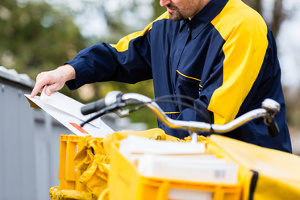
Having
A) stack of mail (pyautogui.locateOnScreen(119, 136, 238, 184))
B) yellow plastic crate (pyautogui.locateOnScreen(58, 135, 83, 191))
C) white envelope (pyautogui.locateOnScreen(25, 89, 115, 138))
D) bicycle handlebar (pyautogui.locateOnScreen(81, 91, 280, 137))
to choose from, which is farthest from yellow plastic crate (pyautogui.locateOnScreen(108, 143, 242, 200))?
white envelope (pyautogui.locateOnScreen(25, 89, 115, 138))

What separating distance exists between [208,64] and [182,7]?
1.37 ft

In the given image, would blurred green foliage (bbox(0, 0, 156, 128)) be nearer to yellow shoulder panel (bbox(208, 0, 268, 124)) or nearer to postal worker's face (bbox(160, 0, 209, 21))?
postal worker's face (bbox(160, 0, 209, 21))

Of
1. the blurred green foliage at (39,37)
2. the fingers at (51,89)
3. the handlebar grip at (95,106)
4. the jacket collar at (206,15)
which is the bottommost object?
the handlebar grip at (95,106)

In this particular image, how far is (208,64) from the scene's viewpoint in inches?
101

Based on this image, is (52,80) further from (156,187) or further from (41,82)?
(156,187)

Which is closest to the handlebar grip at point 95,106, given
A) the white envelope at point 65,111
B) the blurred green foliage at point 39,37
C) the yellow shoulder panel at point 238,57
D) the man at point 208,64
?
the white envelope at point 65,111

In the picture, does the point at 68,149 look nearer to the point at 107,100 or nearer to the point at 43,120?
the point at 107,100

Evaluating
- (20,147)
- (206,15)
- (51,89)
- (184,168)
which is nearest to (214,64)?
(206,15)

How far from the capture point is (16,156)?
361cm

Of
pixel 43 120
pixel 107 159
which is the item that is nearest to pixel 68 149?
pixel 107 159

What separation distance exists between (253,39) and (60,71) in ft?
3.88

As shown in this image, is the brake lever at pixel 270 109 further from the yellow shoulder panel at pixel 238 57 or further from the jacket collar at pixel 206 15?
the jacket collar at pixel 206 15

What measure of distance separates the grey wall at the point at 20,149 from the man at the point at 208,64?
28.0 inches

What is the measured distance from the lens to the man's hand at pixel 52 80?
262 cm
